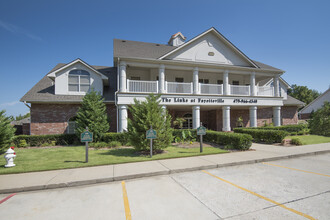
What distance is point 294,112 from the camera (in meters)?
21.7

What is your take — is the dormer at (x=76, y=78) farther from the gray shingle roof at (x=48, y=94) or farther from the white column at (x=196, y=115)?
the white column at (x=196, y=115)

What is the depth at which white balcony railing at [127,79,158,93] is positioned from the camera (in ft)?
47.0

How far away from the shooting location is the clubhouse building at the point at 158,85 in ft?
45.0

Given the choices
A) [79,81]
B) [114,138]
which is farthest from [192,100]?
[79,81]

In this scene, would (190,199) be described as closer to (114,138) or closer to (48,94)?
(114,138)

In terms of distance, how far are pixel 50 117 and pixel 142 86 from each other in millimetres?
8412

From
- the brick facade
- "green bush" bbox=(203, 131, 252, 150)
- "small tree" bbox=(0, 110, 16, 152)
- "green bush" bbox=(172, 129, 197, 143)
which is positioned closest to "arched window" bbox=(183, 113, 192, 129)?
"green bush" bbox=(172, 129, 197, 143)

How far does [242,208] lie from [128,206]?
2494mm

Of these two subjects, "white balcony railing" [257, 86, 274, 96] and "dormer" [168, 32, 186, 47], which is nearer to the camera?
"white balcony railing" [257, 86, 274, 96]

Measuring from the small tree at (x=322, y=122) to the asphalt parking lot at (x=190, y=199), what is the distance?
1460 centimetres

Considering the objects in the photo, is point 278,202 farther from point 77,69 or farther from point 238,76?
point 238,76

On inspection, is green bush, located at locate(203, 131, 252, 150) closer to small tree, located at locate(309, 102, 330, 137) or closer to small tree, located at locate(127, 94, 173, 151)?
small tree, located at locate(127, 94, 173, 151)

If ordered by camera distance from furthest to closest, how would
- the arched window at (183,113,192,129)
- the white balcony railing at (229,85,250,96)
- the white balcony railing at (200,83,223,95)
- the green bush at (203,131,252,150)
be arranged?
the arched window at (183,113,192,129) → the white balcony railing at (229,85,250,96) → the white balcony railing at (200,83,223,95) → the green bush at (203,131,252,150)

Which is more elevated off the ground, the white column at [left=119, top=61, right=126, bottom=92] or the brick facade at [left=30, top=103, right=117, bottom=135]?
→ the white column at [left=119, top=61, right=126, bottom=92]
